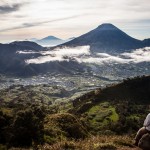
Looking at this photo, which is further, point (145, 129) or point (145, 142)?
point (145, 129)

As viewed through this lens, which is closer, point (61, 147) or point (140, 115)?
point (61, 147)

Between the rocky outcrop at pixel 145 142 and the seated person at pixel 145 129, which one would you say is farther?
the rocky outcrop at pixel 145 142

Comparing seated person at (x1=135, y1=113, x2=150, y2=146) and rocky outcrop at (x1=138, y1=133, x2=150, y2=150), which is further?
rocky outcrop at (x1=138, y1=133, x2=150, y2=150)

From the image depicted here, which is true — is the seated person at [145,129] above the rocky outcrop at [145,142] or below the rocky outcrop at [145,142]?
above

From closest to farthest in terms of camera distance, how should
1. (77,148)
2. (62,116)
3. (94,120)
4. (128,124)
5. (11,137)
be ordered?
(77,148)
(11,137)
(62,116)
(128,124)
(94,120)

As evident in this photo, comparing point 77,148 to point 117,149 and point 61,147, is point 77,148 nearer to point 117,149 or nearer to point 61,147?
point 61,147

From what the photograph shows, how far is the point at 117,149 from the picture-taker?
23.8m

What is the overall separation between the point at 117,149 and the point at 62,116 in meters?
31.3

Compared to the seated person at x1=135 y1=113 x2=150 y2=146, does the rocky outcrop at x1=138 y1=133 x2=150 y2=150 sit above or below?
below

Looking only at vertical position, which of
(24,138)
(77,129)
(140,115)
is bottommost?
(140,115)

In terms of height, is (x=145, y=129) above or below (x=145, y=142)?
above

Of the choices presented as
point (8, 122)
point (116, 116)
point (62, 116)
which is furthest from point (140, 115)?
point (8, 122)

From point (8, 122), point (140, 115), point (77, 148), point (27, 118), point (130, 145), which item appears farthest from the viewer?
point (140, 115)

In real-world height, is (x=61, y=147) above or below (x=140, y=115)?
above
